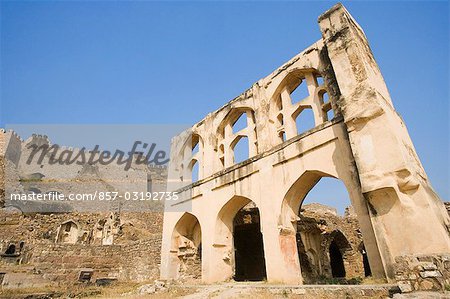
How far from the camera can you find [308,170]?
756 cm

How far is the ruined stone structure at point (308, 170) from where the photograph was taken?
541 centimetres

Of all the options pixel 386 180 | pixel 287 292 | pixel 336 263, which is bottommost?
pixel 287 292

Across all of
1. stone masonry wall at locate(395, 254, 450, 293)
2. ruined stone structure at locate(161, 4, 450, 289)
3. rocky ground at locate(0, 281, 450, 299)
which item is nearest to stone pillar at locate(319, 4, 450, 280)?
ruined stone structure at locate(161, 4, 450, 289)

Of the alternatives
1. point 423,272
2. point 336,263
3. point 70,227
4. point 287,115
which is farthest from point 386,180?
point 70,227

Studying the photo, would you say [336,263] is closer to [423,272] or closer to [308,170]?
[308,170]

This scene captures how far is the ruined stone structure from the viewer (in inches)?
213

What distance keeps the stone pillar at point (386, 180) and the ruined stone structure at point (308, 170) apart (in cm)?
2

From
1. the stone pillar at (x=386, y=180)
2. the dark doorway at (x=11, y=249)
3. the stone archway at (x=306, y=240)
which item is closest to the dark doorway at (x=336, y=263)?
the stone archway at (x=306, y=240)

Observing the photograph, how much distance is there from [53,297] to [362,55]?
11.3m

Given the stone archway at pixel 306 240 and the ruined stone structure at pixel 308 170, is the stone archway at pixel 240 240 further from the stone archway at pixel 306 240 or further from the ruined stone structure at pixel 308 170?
the stone archway at pixel 306 240

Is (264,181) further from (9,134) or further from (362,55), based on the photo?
(9,134)

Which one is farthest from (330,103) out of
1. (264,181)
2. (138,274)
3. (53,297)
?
(138,274)

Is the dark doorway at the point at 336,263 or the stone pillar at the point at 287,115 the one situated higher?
the stone pillar at the point at 287,115

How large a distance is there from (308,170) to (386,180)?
2.28 meters
